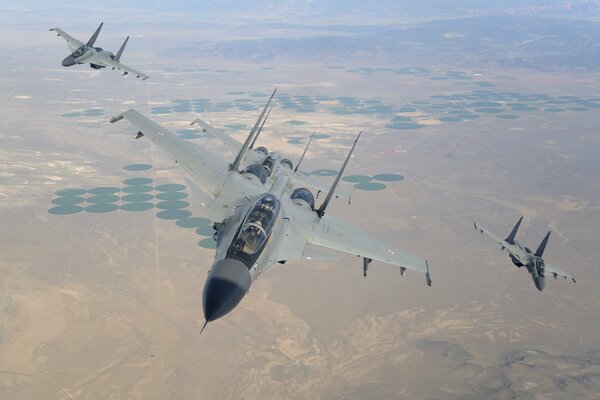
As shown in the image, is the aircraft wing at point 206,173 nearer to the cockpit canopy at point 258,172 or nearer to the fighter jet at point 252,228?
the fighter jet at point 252,228

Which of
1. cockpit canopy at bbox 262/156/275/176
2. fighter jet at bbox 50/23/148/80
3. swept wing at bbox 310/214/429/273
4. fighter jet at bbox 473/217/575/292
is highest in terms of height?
swept wing at bbox 310/214/429/273

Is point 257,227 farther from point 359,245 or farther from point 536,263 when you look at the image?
point 536,263

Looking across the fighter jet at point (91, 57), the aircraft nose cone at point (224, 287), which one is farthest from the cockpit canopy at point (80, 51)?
the aircraft nose cone at point (224, 287)

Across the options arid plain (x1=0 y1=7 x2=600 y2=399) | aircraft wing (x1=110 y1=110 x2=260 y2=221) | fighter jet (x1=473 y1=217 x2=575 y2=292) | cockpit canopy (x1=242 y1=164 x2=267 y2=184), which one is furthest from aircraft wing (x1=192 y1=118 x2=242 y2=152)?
fighter jet (x1=473 y1=217 x2=575 y2=292)

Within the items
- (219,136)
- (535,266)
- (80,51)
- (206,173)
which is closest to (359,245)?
(206,173)

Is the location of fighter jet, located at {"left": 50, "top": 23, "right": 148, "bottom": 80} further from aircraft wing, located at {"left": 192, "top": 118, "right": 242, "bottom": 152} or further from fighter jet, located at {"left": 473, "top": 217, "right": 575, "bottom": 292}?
fighter jet, located at {"left": 473, "top": 217, "right": 575, "bottom": 292}

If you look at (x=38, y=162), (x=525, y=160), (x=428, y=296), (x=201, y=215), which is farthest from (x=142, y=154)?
(x=525, y=160)
